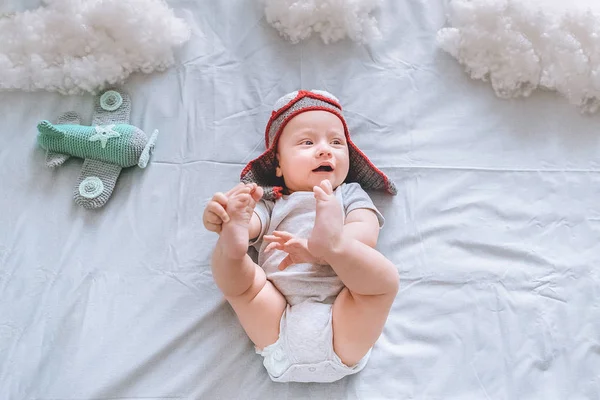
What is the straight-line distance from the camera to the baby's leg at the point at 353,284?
0.86 meters

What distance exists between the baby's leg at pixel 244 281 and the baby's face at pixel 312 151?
0.17 m

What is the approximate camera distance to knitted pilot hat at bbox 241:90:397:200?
109cm

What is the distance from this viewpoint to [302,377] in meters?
0.94

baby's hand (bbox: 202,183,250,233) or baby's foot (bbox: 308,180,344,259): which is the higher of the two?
baby's hand (bbox: 202,183,250,233)

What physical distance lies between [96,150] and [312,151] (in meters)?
0.42

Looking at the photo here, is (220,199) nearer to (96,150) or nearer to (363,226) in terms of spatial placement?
(363,226)

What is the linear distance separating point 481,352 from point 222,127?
0.66 meters

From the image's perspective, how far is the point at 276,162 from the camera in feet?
3.69

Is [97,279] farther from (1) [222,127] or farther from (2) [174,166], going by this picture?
(1) [222,127]

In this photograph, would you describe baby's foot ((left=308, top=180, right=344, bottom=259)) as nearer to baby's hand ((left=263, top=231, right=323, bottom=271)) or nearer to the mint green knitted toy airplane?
baby's hand ((left=263, top=231, right=323, bottom=271))

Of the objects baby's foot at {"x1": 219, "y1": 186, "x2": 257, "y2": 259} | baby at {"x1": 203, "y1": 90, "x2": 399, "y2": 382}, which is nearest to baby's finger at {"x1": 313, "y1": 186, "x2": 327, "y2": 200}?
baby at {"x1": 203, "y1": 90, "x2": 399, "y2": 382}

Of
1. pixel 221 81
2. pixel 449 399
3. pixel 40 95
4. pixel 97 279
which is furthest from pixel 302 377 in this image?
pixel 40 95

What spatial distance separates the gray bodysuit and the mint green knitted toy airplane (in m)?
0.28

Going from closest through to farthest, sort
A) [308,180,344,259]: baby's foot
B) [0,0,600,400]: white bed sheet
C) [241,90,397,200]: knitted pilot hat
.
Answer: [308,180,344,259]: baby's foot
[0,0,600,400]: white bed sheet
[241,90,397,200]: knitted pilot hat
